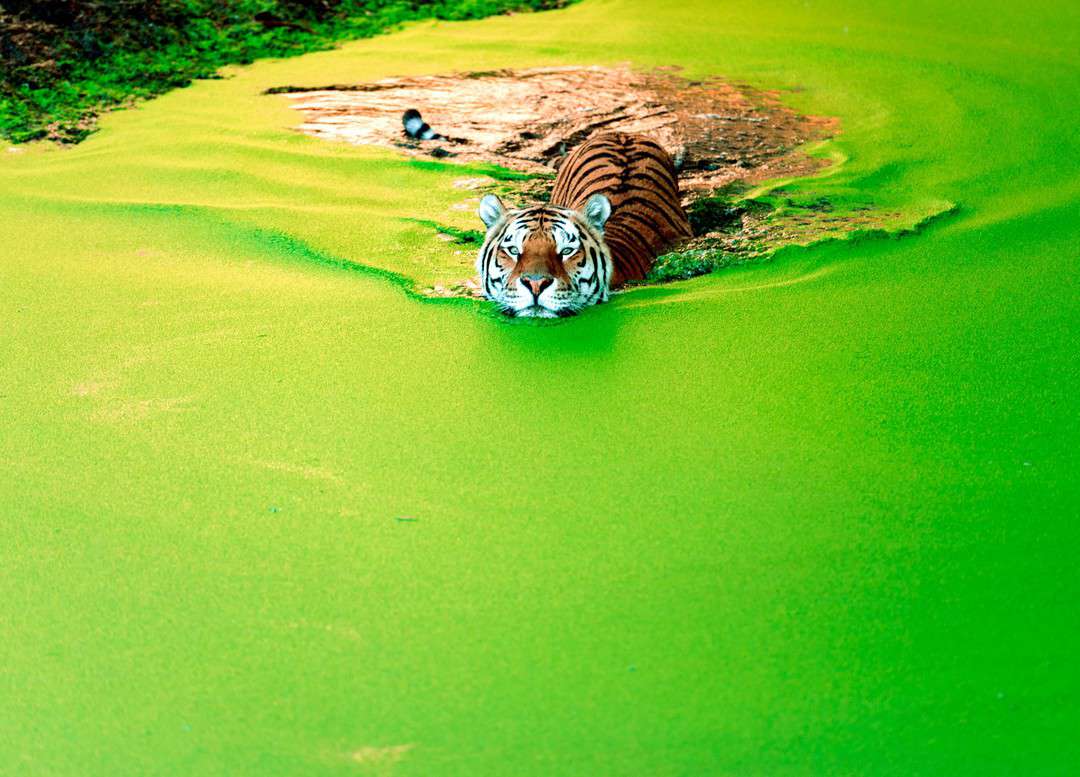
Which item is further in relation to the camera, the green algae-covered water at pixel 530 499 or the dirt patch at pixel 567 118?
the dirt patch at pixel 567 118

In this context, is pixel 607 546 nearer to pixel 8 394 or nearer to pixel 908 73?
pixel 8 394

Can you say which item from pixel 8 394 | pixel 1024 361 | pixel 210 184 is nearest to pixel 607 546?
pixel 1024 361

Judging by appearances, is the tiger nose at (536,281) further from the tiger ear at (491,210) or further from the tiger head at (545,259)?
the tiger ear at (491,210)

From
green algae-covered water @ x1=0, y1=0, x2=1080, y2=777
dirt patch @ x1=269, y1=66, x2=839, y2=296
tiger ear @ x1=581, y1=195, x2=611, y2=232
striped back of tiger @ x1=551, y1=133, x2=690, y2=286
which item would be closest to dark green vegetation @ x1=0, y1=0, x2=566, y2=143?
dirt patch @ x1=269, y1=66, x2=839, y2=296

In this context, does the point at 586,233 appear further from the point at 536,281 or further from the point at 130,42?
the point at 130,42

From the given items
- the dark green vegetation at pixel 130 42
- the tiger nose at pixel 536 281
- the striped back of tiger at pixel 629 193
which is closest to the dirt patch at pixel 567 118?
the striped back of tiger at pixel 629 193

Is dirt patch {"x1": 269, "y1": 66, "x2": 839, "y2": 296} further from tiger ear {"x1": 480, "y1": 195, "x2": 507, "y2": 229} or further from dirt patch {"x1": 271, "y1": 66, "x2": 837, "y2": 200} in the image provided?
tiger ear {"x1": 480, "y1": 195, "x2": 507, "y2": 229}
